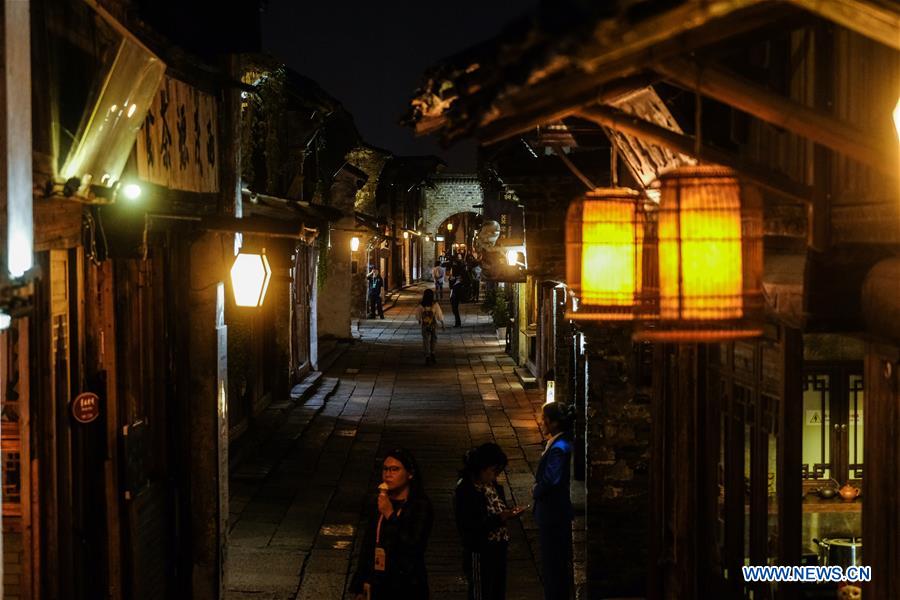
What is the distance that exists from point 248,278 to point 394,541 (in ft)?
15.4

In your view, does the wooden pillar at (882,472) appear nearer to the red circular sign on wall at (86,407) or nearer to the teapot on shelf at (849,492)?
the teapot on shelf at (849,492)

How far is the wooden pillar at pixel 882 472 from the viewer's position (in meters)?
5.35

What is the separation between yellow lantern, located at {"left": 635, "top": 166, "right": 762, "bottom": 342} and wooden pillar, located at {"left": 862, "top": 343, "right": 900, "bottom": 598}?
3.04ft

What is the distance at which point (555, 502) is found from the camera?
10195 millimetres

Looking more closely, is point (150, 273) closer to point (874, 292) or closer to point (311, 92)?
point (874, 292)

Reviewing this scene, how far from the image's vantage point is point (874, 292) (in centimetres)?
514

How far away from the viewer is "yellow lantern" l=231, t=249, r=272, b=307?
1185 centimetres

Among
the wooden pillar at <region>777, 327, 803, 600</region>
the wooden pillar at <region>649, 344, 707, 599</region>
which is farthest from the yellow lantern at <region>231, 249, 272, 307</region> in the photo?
the wooden pillar at <region>777, 327, 803, 600</region>

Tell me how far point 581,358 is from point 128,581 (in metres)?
8.14

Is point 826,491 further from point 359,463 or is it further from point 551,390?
point 359,463

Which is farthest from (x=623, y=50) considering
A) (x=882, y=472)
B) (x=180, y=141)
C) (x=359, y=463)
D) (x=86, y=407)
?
(x=359, y=463)

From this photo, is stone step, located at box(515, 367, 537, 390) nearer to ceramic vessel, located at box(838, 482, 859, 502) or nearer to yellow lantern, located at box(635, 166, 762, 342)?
ceramic vessel, located at box(838, 482, 859, 502)

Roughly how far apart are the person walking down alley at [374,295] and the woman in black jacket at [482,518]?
41057mm

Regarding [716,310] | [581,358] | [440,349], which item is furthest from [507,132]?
[440,349]
